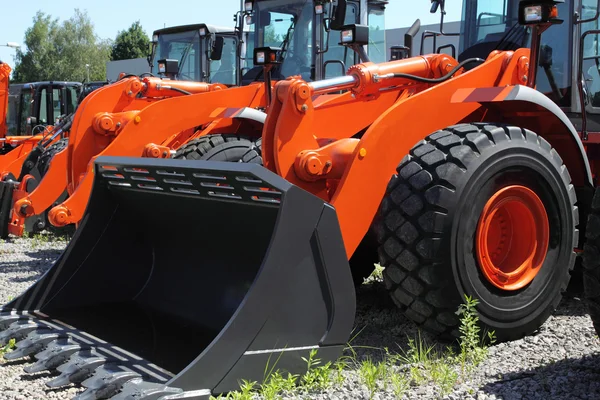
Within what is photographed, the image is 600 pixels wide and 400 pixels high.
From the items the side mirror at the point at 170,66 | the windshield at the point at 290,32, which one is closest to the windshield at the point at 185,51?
the side mirror at the point at 170,66

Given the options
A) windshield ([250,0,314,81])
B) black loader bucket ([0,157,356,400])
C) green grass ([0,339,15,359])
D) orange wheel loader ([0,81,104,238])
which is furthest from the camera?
orange wheel loader ([0,81,104,238])

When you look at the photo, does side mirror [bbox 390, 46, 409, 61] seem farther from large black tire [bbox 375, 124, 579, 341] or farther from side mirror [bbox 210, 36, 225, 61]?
side mirror [bbox 210, 36, 225, 61]

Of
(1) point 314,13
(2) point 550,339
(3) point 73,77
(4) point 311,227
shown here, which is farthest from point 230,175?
(3) point 73,77

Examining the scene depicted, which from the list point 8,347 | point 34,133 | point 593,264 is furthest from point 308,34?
point 34,133

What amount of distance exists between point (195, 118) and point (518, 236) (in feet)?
13.2

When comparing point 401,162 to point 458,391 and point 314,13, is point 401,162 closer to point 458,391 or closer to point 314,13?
point 458,391

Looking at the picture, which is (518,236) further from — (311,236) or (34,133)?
(34,133)

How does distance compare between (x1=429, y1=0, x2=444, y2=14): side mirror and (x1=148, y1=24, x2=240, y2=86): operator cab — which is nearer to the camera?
(x1=429, y1=0, x2=444, y2=14): side mirror

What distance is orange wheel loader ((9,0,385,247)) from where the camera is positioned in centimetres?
730

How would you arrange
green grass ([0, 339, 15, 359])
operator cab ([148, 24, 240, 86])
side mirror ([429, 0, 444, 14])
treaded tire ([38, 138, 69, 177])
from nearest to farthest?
green grass ([0, 339, 15, 359]), side mirror ([429, 0, 444, 14]), treaded tire ([38, 138, 69, 177]), operator cab ([148, 24, 240, 86])

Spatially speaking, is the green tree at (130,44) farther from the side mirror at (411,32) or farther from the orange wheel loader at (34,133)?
the side mirror at (411,32)

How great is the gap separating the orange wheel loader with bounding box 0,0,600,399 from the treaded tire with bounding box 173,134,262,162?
82.2 inches

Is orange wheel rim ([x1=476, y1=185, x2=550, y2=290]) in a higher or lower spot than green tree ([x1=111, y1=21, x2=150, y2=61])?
lower

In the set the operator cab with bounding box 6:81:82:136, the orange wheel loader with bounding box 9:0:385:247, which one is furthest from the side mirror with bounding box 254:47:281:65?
the operator cab with bounding box 6:81:82:136
